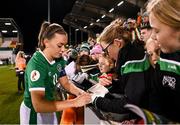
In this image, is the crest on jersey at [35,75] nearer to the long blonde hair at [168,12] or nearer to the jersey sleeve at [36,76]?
the jersey sleeve at [36,76]

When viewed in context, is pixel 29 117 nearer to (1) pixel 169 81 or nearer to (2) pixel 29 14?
(1) pixel 169 81

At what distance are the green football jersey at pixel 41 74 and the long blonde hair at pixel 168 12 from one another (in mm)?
1801

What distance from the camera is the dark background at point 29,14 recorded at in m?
54.2

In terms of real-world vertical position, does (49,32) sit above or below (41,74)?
above

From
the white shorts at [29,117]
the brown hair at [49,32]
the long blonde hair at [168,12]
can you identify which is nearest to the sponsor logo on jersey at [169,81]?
the long blonde hair at [168,12]

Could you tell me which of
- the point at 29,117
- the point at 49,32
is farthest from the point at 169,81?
the point at 29,117

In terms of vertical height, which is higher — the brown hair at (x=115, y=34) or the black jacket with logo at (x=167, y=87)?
the brown hair at (x=115, y=34)

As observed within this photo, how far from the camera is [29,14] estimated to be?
57.8 m

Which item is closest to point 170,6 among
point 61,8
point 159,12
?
point 159,12

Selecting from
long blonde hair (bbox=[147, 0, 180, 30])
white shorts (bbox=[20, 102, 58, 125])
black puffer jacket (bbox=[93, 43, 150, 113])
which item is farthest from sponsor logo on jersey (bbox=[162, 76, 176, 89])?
white shorts (bbox=[20, 102, 58, 125])

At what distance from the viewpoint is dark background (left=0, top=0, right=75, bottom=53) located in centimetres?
5419

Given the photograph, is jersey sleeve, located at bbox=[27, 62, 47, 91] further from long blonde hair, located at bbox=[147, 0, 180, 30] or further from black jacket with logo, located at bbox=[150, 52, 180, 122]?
long blonde hair, located at bbox=[147, 0, 180, 30]

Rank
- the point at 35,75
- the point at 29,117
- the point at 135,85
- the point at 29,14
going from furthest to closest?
the point at 29,14, the point at 29,117, the point at 35,75, the point at 135,85

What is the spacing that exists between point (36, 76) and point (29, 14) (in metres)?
55.5
